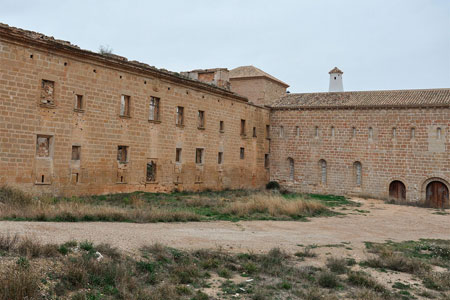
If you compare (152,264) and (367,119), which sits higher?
(367,119)

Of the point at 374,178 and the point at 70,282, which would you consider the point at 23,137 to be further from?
the point at 374,178

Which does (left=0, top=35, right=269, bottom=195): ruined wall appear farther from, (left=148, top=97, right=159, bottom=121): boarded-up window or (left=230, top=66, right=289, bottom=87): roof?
(left=230, top=66, right=289, bottom=87): roof

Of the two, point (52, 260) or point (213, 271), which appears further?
point (213, 271)

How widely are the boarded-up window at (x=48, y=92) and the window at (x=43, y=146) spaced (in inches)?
55.3

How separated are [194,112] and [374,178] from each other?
1254cm

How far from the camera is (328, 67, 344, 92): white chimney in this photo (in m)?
41.0

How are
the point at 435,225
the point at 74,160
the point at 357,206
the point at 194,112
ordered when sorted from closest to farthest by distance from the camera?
1. the point at 435,225
2. the point at 74,160
3. the point at 357,206
4. the point at 194,112

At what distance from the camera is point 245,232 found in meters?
11.8

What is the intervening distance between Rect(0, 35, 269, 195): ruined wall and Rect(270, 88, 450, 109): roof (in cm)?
652

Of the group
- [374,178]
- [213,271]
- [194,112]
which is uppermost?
[194,112]

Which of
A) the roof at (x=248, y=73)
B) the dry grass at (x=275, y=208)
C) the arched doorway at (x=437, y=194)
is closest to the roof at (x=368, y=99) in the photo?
the roof at (x=248, y=73)

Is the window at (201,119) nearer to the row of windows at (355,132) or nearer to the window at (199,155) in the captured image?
the window at (199,155)

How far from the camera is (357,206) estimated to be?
21.8m

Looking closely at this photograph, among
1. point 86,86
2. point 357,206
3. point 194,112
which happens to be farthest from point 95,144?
point 357,206
